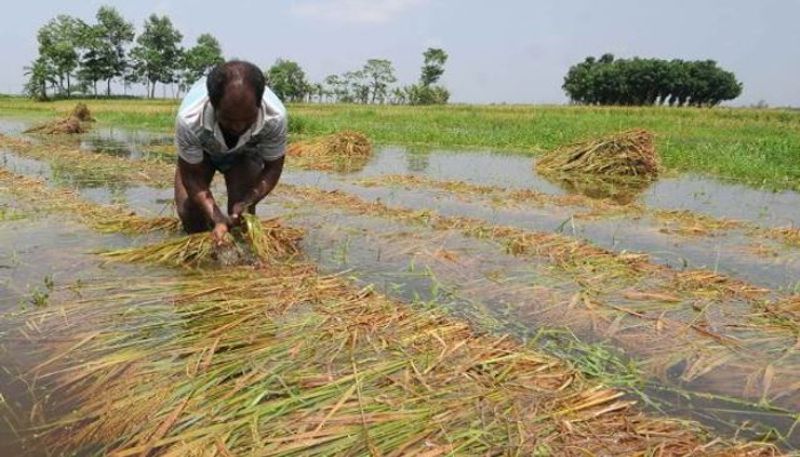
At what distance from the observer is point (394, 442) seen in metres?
2.01

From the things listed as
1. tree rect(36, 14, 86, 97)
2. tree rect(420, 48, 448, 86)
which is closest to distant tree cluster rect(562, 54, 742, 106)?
tree rect(420, 48, 448, 86)

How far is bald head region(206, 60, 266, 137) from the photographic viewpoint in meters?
3.47

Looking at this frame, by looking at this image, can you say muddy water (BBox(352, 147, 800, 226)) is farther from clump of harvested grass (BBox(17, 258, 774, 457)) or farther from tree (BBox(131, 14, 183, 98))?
tree (BBox(131, 14, 183, 98))

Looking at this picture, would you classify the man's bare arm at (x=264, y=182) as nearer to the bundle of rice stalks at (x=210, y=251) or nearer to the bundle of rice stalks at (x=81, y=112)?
the bundle of rice stalks at (x=210, y=251)

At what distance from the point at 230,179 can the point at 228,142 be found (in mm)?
575

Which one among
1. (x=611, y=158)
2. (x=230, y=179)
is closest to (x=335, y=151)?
(x=611, y=158)

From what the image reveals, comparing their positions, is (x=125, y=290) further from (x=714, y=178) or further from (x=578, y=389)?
(x=714, y=178)

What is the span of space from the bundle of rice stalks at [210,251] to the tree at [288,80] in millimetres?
64725

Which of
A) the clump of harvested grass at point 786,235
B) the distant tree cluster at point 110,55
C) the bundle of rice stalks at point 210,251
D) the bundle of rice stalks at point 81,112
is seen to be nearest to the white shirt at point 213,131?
the bundle of rice stalks at point 210,251

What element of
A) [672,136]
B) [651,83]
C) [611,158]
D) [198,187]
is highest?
[651,83]

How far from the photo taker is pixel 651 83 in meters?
72.6

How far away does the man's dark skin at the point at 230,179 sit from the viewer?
353cm

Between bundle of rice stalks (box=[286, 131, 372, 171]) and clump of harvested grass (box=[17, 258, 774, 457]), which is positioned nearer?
clump of harvested grass (box=[17, 258, 774, 457])

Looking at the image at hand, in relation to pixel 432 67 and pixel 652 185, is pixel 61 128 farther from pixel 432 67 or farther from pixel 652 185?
pixel 432 67
